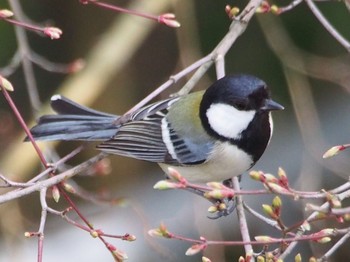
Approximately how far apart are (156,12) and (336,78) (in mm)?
889

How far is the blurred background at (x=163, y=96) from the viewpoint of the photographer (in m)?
3.55

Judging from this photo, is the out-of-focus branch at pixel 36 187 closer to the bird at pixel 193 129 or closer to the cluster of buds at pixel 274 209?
the bird at pixel 193 129

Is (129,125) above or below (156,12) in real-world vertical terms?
below

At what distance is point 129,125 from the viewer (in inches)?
101

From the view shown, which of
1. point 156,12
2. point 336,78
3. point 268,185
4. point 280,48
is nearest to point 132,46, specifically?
point 156,12

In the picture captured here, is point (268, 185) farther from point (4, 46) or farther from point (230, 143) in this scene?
point (4, 46)

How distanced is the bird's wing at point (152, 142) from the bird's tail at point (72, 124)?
54 mm

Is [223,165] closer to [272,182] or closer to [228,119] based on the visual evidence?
[228,119]

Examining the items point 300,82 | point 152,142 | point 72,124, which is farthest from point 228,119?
point 300,82

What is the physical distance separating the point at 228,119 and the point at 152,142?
1.18 ft

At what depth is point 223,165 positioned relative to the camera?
91.5 inches

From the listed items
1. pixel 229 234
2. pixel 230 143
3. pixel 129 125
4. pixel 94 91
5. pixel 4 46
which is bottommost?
pixel 229 234

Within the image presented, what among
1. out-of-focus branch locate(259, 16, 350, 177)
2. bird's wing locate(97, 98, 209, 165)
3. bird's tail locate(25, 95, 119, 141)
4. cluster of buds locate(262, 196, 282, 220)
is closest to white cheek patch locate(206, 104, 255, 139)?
bird's wing locate(97, 98, 209, 165)

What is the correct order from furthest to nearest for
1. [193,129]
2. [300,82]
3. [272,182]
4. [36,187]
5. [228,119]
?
[300,82] → [193,129] → [228,119] → [36,187] → [272,182]
